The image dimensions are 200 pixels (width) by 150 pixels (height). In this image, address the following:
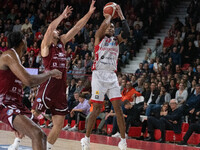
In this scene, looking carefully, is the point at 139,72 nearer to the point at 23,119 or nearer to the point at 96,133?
the point at 96,133

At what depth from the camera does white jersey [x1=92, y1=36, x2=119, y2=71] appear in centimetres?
713

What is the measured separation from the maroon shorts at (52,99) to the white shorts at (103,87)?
2.79 ft

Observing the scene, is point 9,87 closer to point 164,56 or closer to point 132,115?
point 132,115

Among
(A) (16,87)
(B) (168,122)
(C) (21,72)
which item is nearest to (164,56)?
(B) (168,122)

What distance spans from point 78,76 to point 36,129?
9.24 metres

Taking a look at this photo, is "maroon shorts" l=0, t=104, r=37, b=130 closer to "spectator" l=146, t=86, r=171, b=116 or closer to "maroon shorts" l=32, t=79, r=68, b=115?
"maroon shorts" l=32, t=79, r=68, b=115

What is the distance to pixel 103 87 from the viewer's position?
23.3 ft

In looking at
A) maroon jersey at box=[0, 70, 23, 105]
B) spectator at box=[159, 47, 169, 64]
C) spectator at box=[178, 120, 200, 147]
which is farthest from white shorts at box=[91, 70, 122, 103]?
spectator at box=[159, 47, 169, 64]

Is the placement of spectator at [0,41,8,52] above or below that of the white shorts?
above

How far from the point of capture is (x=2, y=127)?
11.7 m

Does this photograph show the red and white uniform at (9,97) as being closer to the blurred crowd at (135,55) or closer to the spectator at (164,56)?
the blurred crowd at (135,55)

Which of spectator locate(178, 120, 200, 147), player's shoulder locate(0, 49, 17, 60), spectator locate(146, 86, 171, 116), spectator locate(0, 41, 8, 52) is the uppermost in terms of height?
player's shoulder locate(0, 49, 17, 60)

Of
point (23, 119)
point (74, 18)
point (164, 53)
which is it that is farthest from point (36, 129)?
point (74, 18)

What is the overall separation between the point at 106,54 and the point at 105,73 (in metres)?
0.33
